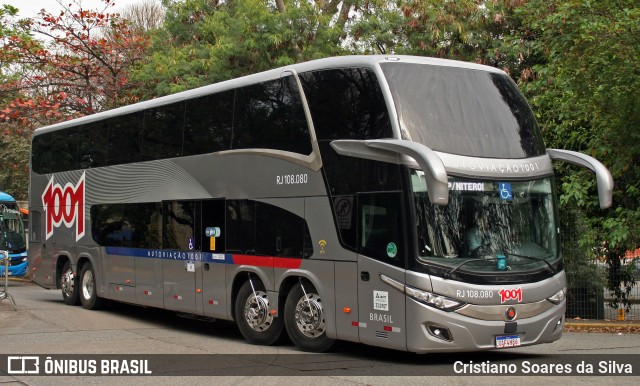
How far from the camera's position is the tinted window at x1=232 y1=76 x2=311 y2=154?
514 inches

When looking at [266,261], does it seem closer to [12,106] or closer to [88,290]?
[88,290]

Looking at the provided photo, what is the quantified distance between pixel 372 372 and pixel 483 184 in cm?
279

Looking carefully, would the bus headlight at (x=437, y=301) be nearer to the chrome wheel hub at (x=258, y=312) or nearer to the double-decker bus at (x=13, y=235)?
the chrome wheel hub at (x=258, y=312)

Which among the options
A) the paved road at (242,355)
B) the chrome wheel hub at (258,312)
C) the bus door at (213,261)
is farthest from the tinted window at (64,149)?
the chrome wheel hub at (258,312)

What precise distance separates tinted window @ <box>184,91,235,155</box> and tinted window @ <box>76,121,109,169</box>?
3.77 meters

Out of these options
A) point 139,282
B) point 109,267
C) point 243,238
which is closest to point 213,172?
point 243,238

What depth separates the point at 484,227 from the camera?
1134 centimetres

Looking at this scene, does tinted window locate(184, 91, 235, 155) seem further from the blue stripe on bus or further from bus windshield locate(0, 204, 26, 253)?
bus windshield locate(0, 204, 26, 253)

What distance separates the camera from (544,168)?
12156mm

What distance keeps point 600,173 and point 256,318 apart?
562 centimetres

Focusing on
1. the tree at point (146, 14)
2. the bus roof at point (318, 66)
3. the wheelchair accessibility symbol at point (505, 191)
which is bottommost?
the wheelchair accessibility symbol at point (505, 191)

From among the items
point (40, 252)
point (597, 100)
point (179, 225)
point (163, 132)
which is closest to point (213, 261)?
point (179, 225)

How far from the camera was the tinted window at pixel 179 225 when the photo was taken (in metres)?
15.6

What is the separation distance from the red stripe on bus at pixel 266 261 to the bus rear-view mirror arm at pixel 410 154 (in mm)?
1940
